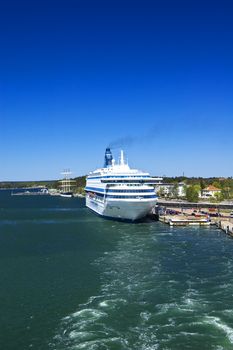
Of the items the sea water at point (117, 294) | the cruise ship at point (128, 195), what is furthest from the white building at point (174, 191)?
the sea water at point (117, 294)

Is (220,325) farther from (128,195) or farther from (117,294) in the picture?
(128,195)

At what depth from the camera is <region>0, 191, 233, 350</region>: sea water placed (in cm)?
2494

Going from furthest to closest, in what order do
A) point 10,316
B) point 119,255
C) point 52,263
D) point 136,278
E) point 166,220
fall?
point 166,220, point 119,255, point 52,263, point 136,278, point 10,316

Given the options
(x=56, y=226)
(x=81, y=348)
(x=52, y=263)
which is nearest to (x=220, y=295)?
(x=81, y=348)

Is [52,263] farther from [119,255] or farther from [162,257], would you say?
[162,257]

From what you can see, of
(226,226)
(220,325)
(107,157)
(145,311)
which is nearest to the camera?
(220,325)

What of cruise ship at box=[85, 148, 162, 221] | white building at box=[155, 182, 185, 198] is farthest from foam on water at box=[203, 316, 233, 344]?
white building at box=[155, 182, 185, 198]

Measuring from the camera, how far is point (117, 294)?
33.2 meters

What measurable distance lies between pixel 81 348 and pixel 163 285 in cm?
1325

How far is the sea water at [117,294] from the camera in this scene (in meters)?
24.9

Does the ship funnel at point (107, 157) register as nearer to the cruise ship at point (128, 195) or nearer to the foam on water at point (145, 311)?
the cruise ship at point (128, 195)

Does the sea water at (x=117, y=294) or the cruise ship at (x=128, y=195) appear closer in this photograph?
the sea water at (x=117, y=294)

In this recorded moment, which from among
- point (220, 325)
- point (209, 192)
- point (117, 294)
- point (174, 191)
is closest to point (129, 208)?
point (117, 294)

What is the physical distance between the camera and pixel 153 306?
30250 mm
